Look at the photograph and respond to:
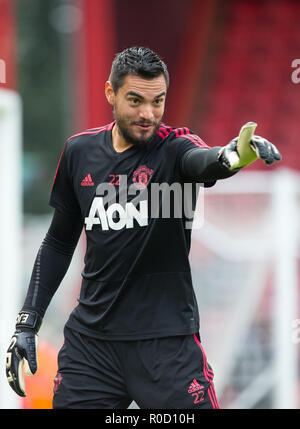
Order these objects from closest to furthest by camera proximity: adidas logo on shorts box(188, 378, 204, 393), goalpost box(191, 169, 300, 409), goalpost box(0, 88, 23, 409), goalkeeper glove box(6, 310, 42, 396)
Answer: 1. adidas logo on shorts box(188, 378, 204, 393)
2. goalkeeper glove box(6, 310, 42, 396)
3. goalpost box(0, 88, 23, 409)
4. goalpost box(191, 169, 300, 409)

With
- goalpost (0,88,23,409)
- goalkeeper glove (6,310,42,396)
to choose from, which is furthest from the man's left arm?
A: goalpost (0,88,23,409)

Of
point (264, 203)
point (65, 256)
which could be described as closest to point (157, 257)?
point (65, 256)

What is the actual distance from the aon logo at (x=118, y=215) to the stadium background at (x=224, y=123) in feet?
11.0

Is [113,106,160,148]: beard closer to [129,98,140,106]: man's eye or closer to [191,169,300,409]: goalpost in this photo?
[129,98,140,106]: man's eye

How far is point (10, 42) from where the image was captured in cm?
835

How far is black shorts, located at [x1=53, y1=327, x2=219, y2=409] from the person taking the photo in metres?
3.57

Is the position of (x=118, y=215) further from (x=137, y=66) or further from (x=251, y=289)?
(x=251, y=289)

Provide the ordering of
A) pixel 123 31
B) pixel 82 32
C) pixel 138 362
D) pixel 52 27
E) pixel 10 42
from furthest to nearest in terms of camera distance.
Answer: pixel 52 27, pixel 123 31, pixel 82 32, pixel 10 42, pixel 138 362

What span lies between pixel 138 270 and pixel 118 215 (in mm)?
265

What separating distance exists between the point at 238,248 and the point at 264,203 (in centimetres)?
50

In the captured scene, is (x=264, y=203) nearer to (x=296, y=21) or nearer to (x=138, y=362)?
(x=138, y=362)

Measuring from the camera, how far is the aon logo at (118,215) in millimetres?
3643

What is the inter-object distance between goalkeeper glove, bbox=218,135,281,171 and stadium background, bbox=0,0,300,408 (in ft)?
13.4

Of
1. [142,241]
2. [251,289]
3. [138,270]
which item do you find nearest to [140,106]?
[142,241]
